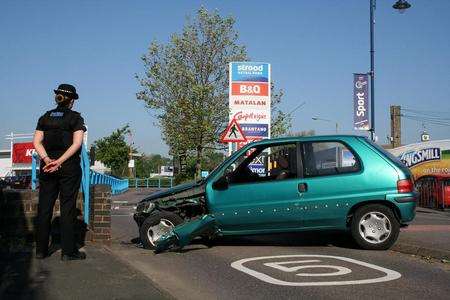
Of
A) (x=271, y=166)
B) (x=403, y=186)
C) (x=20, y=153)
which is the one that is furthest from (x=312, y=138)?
(x=20, y=153)

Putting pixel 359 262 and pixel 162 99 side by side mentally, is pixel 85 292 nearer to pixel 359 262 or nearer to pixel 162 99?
pixel 359 262

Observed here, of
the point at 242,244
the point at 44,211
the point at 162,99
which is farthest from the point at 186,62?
the point at 44,211

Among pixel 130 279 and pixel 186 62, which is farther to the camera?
pixel 186 62

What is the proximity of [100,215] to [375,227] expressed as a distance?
12.3ft

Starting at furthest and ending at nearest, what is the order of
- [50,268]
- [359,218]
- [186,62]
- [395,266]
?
[186,62] < [359,218] < [395,266] < [50,268]

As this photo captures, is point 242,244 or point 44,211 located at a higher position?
point 44,211

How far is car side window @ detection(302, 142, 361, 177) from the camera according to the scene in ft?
26.4

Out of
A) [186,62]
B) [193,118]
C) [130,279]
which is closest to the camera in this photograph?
[130,279]

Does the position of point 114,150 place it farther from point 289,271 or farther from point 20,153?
point 289,271

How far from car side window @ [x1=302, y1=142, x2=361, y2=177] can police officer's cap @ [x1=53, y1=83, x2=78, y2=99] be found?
10.9 feet

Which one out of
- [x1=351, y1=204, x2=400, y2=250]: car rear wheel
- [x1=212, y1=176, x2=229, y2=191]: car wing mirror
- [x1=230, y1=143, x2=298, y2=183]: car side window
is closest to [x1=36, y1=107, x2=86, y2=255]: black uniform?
[x1=212, y1=176, x2=229, y2=191]: car wing mirror

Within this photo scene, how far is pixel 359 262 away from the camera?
23.1 feet

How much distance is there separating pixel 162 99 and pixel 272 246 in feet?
75.9

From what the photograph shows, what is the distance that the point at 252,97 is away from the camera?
19781 millimetres
